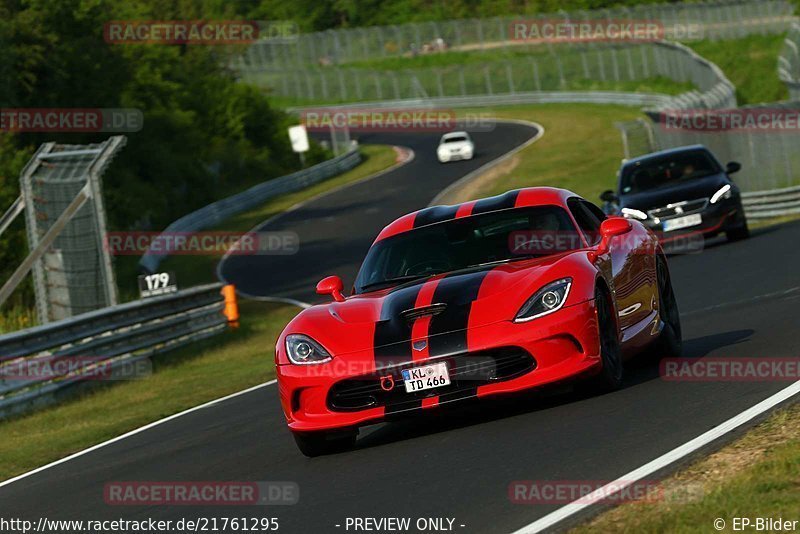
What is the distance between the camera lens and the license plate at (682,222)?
23062 mm

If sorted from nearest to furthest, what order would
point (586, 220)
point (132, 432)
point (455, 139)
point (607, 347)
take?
point (607, 347)
point (586, 220)
point (132, 432)
point (455, 139)

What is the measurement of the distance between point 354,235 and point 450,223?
31.8 m

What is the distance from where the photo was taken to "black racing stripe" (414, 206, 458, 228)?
10.1m

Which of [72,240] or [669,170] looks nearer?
[72,240]

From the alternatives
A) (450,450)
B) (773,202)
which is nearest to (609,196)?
(773,202)

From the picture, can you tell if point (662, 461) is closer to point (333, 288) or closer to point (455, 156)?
point (333, 288)

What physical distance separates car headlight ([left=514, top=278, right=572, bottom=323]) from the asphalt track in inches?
20.4

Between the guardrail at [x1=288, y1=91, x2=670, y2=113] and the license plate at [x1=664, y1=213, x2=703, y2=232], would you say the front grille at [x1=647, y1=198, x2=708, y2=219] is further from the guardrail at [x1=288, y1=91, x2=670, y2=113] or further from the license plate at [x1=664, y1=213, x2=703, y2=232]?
the guardrail at [x1=288, y1=91, x2=670, y2=113]

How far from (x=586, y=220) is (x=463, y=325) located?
215 cm

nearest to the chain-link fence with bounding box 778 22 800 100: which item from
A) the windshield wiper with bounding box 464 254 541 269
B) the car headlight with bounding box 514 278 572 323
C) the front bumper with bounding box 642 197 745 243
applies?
the front bumper with bounding box 642 197 745 243

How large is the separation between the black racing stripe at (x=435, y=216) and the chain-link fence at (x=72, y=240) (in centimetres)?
958

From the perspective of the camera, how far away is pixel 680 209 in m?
23.2

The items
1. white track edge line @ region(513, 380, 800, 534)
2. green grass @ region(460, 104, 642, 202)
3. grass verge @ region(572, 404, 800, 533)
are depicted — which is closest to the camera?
grass verge @ region(572, 404, 800, 533)

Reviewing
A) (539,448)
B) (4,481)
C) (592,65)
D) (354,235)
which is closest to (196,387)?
(4,481)
